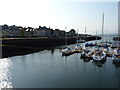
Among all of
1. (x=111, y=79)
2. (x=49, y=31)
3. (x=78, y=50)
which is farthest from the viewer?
(x=49, y=31)

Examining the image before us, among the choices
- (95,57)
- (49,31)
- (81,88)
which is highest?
(49,31)

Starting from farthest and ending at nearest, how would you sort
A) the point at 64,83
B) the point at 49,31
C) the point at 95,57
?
the point at 49,31, the point at 95,57, the point at 64,83

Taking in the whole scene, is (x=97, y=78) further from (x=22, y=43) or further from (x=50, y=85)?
(x=22, y=43)

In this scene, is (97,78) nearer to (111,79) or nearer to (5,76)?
(111,79)

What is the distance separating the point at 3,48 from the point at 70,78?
2901 cm

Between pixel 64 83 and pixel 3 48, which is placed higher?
pixel 3 48

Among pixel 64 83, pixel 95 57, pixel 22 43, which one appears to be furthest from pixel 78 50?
pixel 64 83

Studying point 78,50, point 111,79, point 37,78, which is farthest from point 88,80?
point 78,50

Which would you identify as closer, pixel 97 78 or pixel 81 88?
pixel 81 88

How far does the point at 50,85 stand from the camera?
1878 centimetres

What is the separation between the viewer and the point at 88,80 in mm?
20719

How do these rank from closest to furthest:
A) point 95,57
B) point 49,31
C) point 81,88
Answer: point 81,88, point 95,57, point 49,31

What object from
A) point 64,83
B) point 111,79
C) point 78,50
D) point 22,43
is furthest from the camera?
point 22,43

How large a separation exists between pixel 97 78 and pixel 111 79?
2.07m
